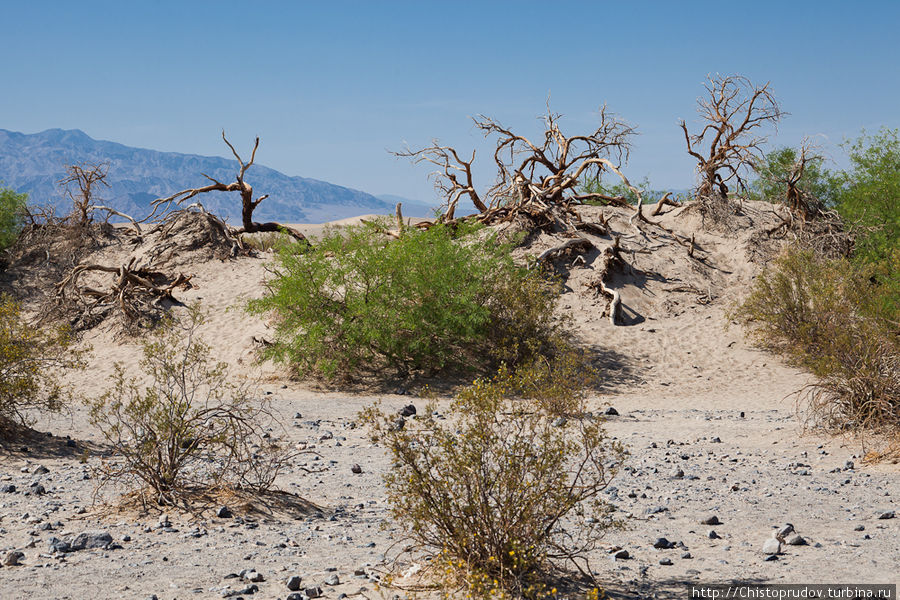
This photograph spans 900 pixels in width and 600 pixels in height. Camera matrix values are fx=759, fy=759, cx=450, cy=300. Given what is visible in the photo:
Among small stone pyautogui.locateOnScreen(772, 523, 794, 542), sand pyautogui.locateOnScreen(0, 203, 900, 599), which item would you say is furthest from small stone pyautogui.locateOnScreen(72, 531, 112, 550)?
small stone pyautogui.locateOnScreen(772, 523, 794, 542)

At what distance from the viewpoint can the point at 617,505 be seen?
7480 mm

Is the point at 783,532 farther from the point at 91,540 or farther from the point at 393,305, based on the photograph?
the point at 393,305

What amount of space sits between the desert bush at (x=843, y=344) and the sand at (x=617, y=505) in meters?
0.47

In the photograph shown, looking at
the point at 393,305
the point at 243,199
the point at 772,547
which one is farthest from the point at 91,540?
the point at 243,199

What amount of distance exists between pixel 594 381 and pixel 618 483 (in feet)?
29.0

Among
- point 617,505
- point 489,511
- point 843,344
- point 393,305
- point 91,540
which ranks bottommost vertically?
point 91,540

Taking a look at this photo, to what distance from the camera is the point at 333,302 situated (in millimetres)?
16703

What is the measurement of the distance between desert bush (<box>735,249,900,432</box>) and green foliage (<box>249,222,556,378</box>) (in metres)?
5.97

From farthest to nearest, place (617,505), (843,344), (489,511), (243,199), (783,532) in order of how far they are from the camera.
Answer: (243,199), (843,344), (617,505), (783,532), (489,511)

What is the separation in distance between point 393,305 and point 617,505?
380 inches

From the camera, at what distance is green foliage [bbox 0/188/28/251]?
26.4 metres

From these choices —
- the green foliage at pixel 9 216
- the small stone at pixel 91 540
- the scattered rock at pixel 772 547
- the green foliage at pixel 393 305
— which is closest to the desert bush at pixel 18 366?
the small stone at pixel 91 540

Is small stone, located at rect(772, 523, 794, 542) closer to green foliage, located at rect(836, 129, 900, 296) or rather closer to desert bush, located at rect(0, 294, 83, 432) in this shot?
desert bush, located at rect(0, 294, 83, 432)

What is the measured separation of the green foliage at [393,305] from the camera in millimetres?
16297
